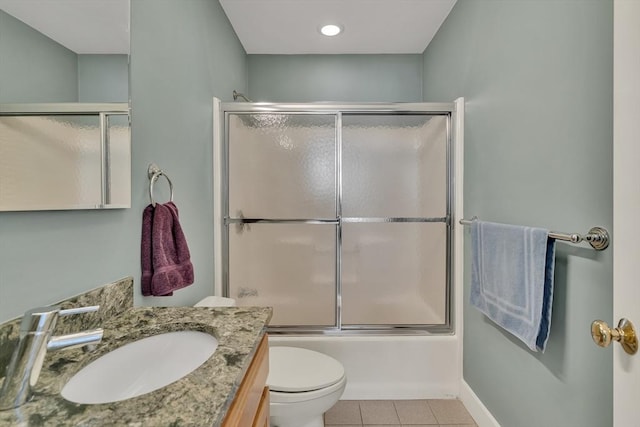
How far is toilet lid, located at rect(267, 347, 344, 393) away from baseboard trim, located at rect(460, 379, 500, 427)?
0.82 m

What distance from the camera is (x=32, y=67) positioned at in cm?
76

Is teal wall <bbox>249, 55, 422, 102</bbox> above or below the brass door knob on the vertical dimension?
above

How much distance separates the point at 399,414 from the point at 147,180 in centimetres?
182

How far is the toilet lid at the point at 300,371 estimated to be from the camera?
1.41 metres

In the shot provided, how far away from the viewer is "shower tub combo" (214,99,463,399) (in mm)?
1996

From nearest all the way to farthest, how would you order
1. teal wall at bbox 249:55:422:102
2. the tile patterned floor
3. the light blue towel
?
the light blue towel
the tile patterned floor
teal wall at bbox 249:55:422:102

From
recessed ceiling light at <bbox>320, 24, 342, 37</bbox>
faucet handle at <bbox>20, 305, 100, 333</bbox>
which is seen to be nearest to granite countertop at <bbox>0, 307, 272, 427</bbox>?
faucet handle at <bbox>20, 305, 100, 333</bbox>

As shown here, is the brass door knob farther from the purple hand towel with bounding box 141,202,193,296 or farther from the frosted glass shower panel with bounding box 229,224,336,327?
the frosted glass shower panel with bounding box 229,224,336,327

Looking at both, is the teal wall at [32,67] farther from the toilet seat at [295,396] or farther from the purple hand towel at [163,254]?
the toilet seat at [295,396]

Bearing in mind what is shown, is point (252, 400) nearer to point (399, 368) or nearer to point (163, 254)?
point (163, 254)

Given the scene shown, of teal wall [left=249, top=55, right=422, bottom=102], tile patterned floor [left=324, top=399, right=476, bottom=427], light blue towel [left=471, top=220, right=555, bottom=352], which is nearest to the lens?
light blue towel [left=471, top=220, right=555, bottom=352]

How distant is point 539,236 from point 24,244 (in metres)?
1.55

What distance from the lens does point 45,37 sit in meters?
0.80

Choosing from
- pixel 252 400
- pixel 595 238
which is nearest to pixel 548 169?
pixel 595 238
